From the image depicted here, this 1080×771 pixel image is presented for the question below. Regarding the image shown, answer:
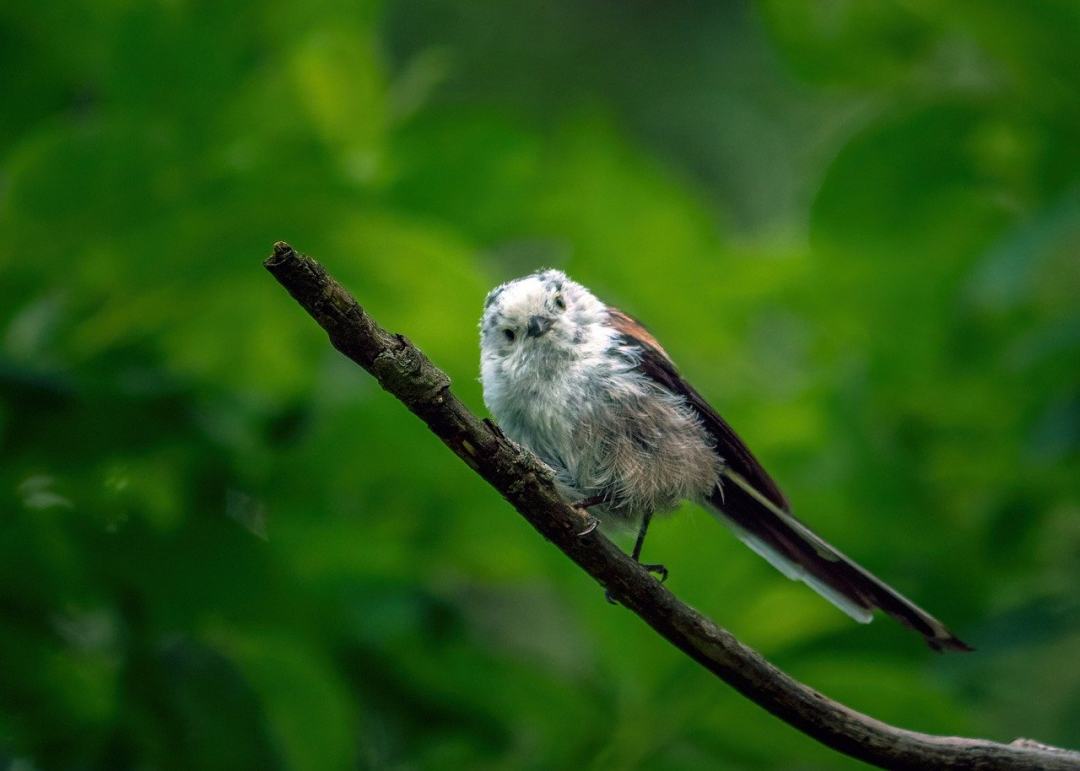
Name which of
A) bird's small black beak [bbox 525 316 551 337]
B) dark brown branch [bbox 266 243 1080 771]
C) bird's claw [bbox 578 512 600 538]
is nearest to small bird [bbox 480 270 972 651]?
bird's small black beak [bbox 525 316 551 337]

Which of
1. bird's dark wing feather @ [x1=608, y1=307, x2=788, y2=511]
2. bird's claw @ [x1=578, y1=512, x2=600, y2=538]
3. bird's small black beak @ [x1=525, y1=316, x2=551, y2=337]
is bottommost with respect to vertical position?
bird's claw @ [x1=578, y1=512, x2=600, y2=538]

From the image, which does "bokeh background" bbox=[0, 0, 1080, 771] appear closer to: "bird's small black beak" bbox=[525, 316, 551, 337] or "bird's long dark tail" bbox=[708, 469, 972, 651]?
"bird's long dark tail" bbox=[708, 469, 972, 651]

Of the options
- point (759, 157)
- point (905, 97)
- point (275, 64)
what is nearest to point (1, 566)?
point (275, 64)

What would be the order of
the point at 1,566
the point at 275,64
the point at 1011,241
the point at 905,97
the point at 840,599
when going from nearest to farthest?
the point at 1,566, the point at 840,599, the point at 1011,241, the point at 275,64, the point at 905,97

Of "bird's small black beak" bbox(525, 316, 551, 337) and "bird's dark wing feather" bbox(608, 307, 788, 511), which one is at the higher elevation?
"bird's dark wing feather" bbox(608, 307, 788, 511)

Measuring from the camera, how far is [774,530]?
4086mm

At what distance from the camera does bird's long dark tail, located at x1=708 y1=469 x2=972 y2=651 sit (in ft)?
12.1

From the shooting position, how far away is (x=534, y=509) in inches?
112

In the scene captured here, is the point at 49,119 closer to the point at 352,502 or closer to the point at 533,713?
the point at 352,502

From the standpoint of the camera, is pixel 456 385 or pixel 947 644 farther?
pixel 456 385

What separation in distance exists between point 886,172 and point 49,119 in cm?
334

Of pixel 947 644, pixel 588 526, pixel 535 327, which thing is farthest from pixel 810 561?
pixel 588 526

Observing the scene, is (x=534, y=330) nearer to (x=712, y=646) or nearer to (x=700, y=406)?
(x=700, y=406)

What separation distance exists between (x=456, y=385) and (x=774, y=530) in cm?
136
